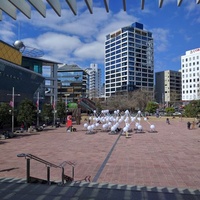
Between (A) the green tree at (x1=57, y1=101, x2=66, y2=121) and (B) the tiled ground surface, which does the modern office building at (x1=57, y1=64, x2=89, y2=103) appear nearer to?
(A) the green tree at (x1=57, y1=101, x2=66, y2=121)

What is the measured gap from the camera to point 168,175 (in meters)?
11.4

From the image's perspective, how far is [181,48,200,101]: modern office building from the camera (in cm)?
10862

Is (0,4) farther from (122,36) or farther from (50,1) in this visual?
(122,36)

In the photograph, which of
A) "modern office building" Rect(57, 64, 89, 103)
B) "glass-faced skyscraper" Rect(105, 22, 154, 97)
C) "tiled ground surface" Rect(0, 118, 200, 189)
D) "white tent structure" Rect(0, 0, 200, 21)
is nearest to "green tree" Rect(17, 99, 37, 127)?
"tiled ground surface" Rect(0, 118, 200, 189)

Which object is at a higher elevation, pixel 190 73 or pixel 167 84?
pixel 190 73

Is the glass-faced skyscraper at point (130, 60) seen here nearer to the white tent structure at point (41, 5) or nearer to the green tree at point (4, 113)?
the green tree at point (4, 113)

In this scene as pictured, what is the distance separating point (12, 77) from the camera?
4678 centimetres

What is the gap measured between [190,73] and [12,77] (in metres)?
85.4

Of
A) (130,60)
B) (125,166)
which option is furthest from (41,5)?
(130,60)

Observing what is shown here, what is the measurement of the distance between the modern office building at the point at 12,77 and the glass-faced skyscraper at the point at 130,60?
75.6m

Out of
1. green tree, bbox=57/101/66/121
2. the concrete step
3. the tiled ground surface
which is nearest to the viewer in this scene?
the concrete step

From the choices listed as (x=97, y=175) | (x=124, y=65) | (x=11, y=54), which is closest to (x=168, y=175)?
(x=97, y=175)

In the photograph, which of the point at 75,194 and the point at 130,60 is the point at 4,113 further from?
the point at 130,60

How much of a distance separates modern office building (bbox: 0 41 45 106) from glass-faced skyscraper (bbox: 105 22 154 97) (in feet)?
248
